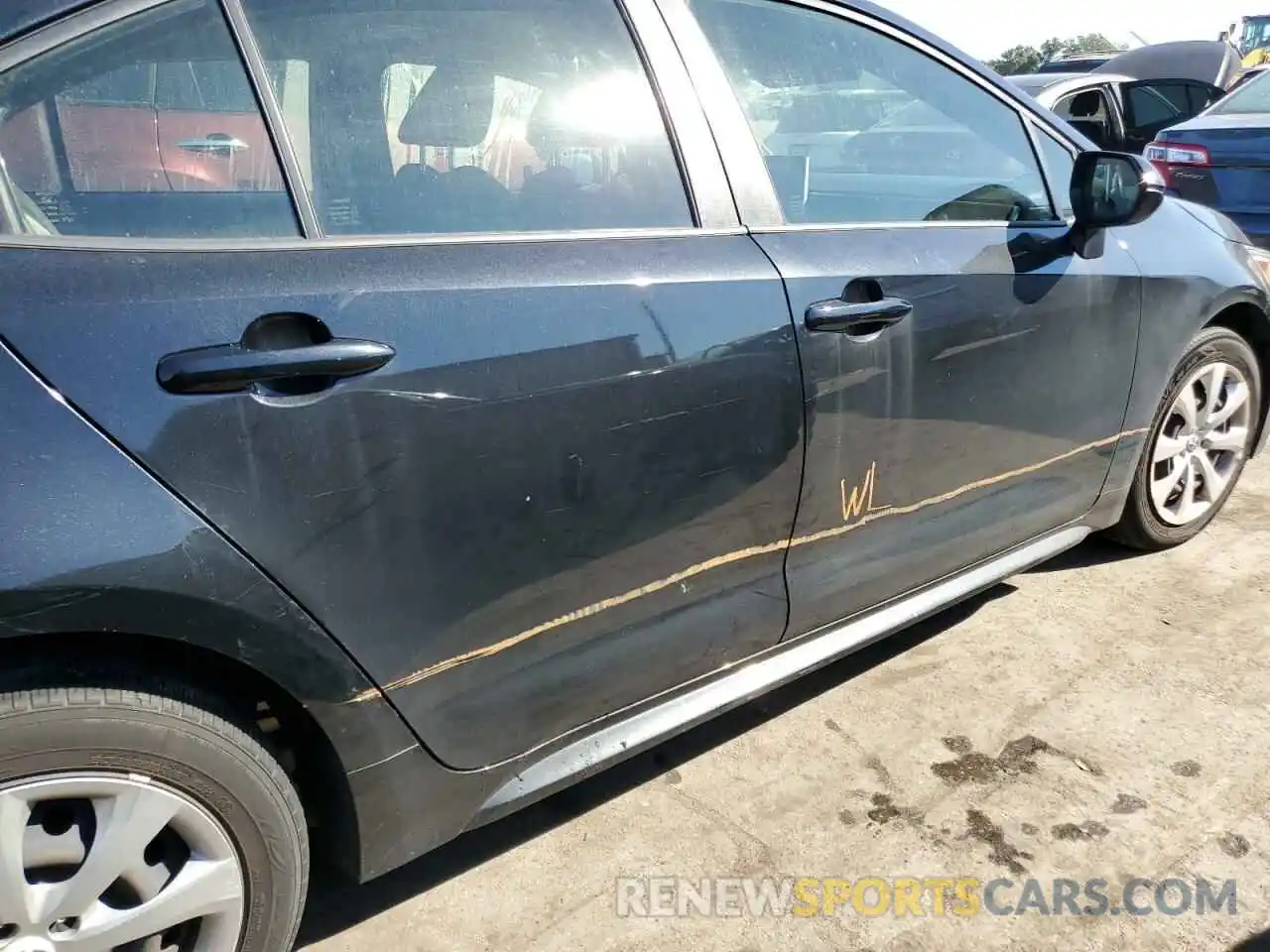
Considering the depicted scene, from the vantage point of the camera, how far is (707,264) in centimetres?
201

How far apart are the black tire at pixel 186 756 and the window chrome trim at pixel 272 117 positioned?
72cm

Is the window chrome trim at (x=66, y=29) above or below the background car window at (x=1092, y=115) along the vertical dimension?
above

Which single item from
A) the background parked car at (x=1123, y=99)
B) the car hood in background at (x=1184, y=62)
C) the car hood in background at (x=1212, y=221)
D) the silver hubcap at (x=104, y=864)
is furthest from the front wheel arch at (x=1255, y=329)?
the car hood in background at (x=1184, y=62)

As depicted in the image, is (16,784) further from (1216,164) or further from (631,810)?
(1216,164)

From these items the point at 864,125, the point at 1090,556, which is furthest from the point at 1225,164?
the point at 864,125

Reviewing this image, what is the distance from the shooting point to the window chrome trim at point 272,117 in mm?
1615

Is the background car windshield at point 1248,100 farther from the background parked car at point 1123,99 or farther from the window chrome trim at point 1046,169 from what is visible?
the window chrome trim at point 1046,169

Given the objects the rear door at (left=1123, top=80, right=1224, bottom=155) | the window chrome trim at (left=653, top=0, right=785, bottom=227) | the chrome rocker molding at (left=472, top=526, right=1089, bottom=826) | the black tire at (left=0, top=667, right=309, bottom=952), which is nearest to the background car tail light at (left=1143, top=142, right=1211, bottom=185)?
the rear door at (left=1123, top=80, right=1224, bottom=155)

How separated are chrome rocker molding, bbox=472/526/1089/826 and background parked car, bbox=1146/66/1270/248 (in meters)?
3.75

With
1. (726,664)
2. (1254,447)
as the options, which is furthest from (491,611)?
(1254,447)

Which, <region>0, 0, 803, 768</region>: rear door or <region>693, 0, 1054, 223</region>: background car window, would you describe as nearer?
<region>0, 0, 803, 768</region>: rear door

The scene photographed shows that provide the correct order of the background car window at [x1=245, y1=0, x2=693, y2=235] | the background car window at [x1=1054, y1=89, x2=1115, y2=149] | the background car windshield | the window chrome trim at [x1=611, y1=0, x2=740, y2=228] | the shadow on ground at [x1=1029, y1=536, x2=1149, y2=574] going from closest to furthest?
the background car window at [x1=245, y1=0, x2=693, y2=235], the window chrome trim at [x1=611, y1=0, x2=740, y2=228], the shadow on ground at [x1=1029, y1=536, x2=1149, y2=574], the background car windshield, the background car window at [x1=1054, y1=89, x2=1115, y2=149]

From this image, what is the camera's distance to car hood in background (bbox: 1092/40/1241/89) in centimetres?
1007

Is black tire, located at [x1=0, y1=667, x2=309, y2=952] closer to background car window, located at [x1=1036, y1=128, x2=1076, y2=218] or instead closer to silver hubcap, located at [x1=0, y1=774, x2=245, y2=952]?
silver hubcap, located at [x1=0, y1=774, x2=245, y2=952]
